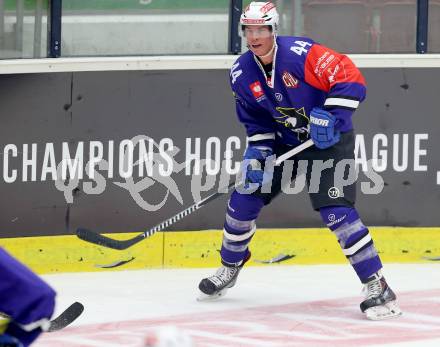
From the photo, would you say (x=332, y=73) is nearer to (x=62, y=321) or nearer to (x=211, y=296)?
(x=211, y=296)

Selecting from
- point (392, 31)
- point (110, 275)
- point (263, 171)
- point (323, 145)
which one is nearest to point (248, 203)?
point (263, 171)

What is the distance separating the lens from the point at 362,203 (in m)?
6.37

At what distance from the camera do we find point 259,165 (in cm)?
532

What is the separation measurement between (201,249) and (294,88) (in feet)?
4.65

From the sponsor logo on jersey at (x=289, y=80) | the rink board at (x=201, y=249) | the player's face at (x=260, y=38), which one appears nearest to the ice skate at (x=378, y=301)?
the sponsor logo on jersey at (x=289, y=80)

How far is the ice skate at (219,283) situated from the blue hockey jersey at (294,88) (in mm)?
596

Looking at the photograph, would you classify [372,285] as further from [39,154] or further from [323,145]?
Result: [39,154]

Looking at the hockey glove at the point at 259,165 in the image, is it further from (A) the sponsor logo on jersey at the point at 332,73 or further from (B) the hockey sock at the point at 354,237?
(A) the sponsor logo on jersey at the point at 332,73

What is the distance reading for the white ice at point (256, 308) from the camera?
4.68 metres

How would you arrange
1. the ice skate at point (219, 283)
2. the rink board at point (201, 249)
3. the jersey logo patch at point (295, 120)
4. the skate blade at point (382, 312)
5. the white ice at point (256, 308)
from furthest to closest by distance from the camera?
1. the rink board at point (201, 249)
2. the ice skate at point (219, 283)
3. the jersey logo patch at point (295, 120)
4. the skate blade at point (382, 312)
5. the white ice at point (256, 308)

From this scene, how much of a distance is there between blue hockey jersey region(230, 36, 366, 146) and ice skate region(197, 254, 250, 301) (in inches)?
23.4

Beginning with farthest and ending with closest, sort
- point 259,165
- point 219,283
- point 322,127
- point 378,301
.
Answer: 1. point 219,283
2. point 259,165
3. point 378,301
4. point 322,127

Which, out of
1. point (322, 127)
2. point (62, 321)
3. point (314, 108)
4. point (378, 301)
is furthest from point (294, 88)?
point (62, 321)

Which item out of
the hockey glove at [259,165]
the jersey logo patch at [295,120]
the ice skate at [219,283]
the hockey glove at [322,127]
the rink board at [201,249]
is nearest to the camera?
the hockey glove at [322,127]
